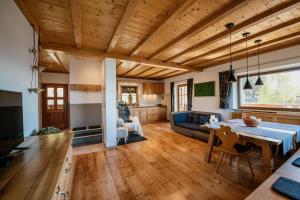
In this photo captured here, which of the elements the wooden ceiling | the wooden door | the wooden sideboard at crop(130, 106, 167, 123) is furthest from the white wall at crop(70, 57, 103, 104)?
the wooden sideboard at crop(130, 106, 167, 123)

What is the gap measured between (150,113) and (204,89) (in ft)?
10.1

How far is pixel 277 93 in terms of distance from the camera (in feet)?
11.8

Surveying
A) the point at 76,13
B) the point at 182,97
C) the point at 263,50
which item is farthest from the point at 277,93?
the point at 76,13

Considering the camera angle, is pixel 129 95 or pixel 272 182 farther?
pixel 129 95

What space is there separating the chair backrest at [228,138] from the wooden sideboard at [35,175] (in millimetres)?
2332

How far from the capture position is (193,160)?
291 cm

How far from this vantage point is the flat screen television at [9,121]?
1183 mm

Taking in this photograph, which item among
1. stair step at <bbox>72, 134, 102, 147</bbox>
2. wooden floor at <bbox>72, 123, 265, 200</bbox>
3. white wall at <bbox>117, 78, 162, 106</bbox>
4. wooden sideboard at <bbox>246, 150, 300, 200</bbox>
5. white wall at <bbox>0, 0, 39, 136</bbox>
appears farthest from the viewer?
white wall at <bbox>117, 78, 162, 106</bbox>

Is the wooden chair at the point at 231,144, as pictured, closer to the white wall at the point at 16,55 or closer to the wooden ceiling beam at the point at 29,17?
the white wall at the point at 16,55

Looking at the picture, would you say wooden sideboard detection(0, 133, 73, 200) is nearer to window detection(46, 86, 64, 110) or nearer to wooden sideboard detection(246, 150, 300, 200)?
wooden sideboard detection(246, 150, 300, 200)

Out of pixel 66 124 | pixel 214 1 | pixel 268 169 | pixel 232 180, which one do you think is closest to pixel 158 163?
pixel 232 180

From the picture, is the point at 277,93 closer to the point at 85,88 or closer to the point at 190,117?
the point at 190,117

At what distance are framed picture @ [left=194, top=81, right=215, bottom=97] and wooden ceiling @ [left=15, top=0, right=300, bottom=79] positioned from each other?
1.66 metres

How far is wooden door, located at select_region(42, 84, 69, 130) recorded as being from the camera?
5.64 m
